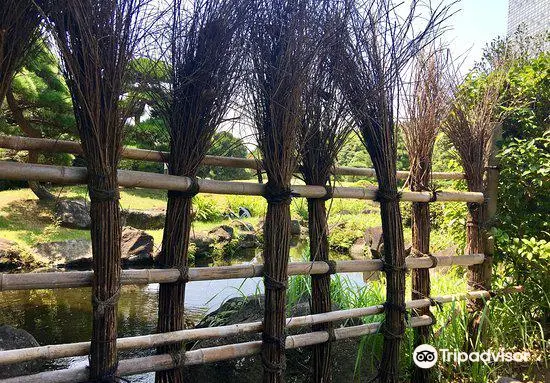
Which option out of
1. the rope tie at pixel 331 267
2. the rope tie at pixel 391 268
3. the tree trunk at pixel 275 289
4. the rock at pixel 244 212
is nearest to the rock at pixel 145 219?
the rock at pixel 244 212

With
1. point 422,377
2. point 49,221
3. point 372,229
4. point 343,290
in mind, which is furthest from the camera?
point 49,221

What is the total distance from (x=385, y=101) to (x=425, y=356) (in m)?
1.59

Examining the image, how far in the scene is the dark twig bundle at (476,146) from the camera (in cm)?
330

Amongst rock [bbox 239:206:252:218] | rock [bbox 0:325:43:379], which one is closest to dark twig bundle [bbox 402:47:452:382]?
rock [bbox 0:325:43:379]

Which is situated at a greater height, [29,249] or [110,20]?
[110,20]

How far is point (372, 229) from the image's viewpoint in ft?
26.3

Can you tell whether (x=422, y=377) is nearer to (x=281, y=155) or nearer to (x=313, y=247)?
(x=313, y=247)

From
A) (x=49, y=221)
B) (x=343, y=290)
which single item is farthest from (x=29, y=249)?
(x=343, y=290)

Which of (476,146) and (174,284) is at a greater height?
(476,146)

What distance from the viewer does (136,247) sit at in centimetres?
727

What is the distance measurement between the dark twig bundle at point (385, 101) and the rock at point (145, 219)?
277 inches

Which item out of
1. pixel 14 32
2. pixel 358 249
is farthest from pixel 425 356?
pixel 358 249

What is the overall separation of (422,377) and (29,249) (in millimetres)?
6161

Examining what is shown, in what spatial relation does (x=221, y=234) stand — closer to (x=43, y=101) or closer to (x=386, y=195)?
(x=43, y=101)
